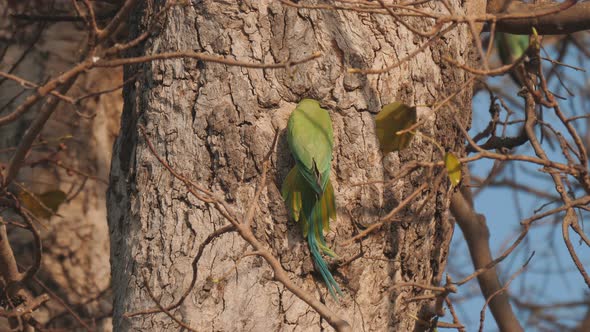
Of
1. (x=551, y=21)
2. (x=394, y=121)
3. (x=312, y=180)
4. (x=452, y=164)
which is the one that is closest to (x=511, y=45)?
(x=551, y=21)

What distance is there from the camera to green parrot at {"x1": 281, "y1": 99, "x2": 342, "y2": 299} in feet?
6.68

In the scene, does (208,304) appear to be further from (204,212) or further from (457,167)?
(457,167)

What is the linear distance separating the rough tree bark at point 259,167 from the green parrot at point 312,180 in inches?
1.3

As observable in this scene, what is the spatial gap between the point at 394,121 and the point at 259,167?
0.41m

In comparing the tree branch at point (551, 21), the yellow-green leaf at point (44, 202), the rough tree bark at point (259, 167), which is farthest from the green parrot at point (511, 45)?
the yellow-green leaf at point (44, 202)

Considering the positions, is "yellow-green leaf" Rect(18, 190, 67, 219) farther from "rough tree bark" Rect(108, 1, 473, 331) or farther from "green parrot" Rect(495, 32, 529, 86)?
"green parrot" Rect(495, 32, 529, 86)

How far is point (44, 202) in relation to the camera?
128 inches

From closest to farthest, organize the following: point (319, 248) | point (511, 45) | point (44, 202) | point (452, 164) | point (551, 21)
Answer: point (452, 164) < point (319, 248) < point (551, 21) < point (44, 202) < point (511, 45)

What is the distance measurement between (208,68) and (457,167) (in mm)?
783

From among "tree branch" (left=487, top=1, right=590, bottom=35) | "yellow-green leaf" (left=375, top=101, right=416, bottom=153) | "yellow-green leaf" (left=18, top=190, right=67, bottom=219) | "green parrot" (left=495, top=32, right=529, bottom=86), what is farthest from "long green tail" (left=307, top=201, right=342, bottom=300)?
"green parrot" (left=495, top=32, right=529, bottom=86)

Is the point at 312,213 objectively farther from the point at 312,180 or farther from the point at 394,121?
the point at 394,121

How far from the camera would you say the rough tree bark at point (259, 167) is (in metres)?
2.08

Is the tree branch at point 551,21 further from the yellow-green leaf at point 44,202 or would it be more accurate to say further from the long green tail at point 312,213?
the yellow-green leaf at point 44,202

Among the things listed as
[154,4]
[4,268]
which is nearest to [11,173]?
[4,268]
